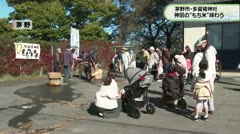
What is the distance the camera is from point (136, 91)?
448 inches

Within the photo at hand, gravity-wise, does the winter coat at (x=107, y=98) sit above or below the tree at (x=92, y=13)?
below

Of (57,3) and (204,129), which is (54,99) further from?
(57,3)

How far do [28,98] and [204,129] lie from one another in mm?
6504

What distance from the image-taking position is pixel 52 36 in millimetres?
50125

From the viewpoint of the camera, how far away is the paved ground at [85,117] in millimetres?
9766

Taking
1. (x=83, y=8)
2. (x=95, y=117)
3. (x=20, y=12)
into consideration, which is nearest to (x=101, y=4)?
(x=83, y=8)

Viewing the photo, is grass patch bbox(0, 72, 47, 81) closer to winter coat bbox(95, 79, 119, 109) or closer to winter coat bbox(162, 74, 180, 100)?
winter coat bbox(162, 74, 180, 100)

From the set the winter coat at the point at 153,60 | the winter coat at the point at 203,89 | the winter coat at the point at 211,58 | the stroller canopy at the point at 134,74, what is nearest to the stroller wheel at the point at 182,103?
the winter coat at the point at 211,58

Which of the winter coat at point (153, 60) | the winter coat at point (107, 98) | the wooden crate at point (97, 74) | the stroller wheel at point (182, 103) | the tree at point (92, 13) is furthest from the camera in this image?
the tree at point (92, 13)

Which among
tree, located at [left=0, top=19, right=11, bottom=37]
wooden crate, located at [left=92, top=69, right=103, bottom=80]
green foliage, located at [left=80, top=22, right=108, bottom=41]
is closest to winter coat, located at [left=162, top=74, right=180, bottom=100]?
wooden crate, located at [left=92, top=69, right=103, bottom=80]

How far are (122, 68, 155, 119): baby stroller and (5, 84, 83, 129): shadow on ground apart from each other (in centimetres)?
241

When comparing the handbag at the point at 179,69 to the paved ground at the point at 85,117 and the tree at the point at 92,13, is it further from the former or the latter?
the tree at the point at 92,13

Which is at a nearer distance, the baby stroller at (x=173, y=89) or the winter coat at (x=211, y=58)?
the winter coat at (x=211, y=58)

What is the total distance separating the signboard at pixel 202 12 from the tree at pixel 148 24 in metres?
24.5
